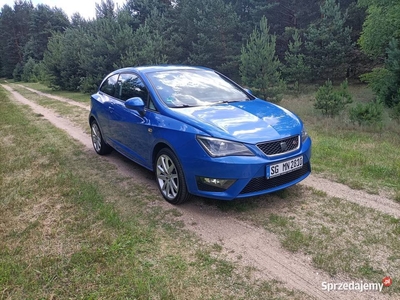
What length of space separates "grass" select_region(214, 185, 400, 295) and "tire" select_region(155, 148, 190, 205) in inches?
25.2

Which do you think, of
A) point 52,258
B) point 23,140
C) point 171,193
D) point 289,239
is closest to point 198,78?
point 171,193

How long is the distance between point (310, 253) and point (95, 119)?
15.9ft

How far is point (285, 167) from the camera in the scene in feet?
11.5

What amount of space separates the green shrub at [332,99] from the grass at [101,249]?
7.70 meters

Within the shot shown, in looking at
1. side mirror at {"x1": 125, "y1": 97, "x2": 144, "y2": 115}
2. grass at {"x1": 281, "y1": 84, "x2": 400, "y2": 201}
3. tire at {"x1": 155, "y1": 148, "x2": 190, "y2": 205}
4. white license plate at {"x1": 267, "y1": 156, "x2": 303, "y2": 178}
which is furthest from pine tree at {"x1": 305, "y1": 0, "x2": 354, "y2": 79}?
tire at {"x1": 155, "y1": 148, "x2": 190, "y2": 205}

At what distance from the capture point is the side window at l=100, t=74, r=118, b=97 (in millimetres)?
5508

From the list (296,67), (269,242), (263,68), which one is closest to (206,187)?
(269,242)

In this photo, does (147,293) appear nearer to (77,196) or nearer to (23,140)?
(77,196)

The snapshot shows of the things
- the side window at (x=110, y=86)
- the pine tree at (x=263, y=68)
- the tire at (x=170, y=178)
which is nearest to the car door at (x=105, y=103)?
the side window at (x=110, y=86)

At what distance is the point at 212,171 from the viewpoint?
10.9 ft

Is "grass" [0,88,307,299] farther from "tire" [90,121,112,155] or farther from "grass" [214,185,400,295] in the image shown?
"tire" [90,121,112,155]

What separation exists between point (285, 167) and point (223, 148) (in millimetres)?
763

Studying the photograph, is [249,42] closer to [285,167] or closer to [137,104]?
[137,104]

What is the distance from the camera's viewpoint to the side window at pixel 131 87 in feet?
14.6
